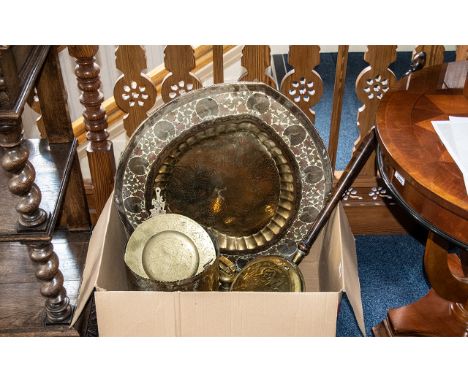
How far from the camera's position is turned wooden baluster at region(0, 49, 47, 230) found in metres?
1.02

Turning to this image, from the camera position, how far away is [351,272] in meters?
1.30

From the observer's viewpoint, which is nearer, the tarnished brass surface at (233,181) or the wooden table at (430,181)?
the wooden table at (430,181)

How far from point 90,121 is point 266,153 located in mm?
493

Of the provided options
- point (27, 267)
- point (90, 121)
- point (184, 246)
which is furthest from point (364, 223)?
point (27, 267)

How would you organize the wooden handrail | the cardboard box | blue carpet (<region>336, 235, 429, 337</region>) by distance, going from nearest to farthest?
the cardboard box, blue carpet (<region>336, 235, 429, 337</region>), the wooden handrail

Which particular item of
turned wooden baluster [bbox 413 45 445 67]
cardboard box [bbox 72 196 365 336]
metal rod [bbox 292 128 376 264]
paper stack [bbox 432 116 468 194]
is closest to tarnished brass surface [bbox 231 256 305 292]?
metal rod [bbox 292 128 376 264]

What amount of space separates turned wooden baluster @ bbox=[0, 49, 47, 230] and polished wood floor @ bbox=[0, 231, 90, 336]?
30cm

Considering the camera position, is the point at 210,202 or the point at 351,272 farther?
the point at 210,202

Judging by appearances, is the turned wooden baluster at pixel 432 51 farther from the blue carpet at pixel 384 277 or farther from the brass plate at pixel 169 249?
the brass plate at pixel 169 249

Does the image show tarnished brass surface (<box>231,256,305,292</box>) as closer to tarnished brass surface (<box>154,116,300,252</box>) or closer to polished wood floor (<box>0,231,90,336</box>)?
tarnished brass surface (<box>154,116,300,252</box>)

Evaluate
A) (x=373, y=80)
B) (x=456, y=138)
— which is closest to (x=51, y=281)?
(x=456, y=138)

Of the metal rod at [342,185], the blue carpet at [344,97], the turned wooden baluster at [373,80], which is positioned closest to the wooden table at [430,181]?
the metal rod at [342,185]

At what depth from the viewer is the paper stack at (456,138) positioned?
109 cm
